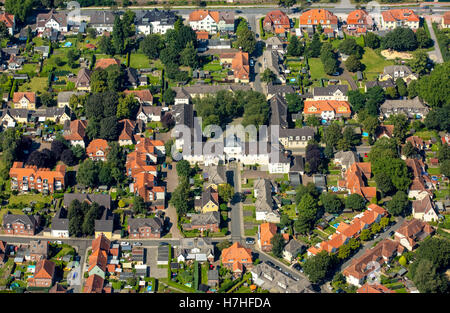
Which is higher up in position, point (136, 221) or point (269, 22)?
point (269, 22)

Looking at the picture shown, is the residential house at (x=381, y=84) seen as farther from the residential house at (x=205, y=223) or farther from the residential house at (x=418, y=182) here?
the residential house at (x=205, y=223)

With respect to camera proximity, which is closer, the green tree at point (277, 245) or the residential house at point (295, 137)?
the green tree at point (277, 245)

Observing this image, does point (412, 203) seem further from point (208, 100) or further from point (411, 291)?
point (208, 100)

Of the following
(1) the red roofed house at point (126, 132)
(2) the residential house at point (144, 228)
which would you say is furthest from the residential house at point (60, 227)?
(1) the red roofed house at point (126, 132)

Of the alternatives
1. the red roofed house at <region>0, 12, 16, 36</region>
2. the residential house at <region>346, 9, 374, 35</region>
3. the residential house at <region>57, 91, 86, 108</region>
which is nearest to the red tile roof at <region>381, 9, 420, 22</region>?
the residential house at <region>346, 9, 374, 35</region>

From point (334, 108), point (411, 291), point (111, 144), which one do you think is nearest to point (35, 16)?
point (111, 144)

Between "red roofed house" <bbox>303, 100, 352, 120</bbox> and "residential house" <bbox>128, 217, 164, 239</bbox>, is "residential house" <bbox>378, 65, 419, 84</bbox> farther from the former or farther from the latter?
"residential house" <bbox>128, 217, 164, 239</bbox>

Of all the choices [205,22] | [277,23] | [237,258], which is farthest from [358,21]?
[237,258]
